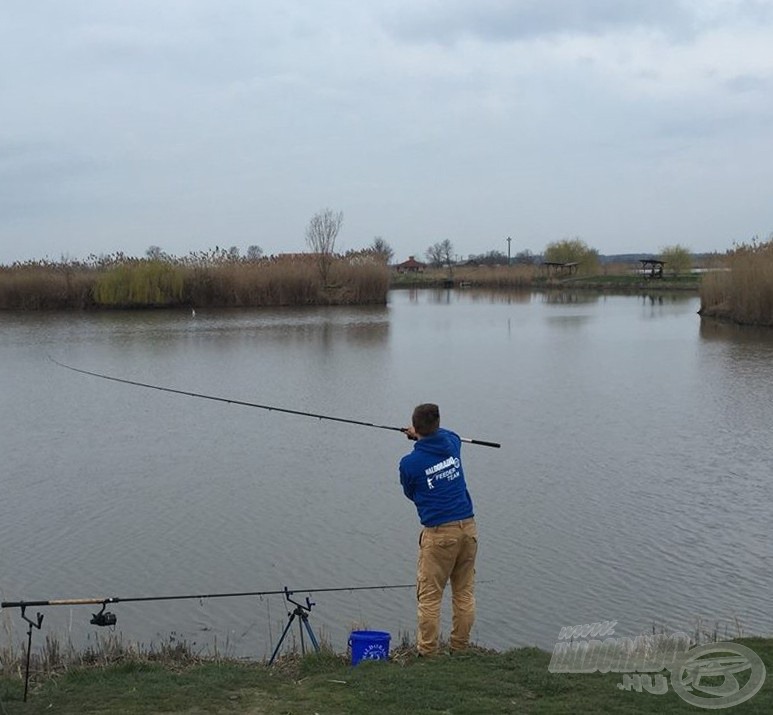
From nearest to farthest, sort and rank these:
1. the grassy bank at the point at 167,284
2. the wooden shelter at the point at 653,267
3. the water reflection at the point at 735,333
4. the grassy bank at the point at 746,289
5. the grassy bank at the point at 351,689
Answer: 1. the grassy bank at the point at 351,689
2. the water reflection at the point at 735,333
3. the grassy bank at the point at 746,289
4. the grassy bank at the point at 167,284
5. the wooden shelter at the point at 653,267

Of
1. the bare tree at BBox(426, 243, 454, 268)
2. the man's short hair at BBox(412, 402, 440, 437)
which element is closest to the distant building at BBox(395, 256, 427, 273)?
the bare tree at BBox(426, 243, 454, 268)

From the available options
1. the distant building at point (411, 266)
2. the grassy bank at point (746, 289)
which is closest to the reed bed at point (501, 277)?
the distant building at point (411, 266)

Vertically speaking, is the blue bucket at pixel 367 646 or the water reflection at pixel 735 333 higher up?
the water reflection at pixel 735 333

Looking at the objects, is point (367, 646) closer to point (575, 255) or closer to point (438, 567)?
point (438, 567)

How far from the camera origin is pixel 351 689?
4.49m

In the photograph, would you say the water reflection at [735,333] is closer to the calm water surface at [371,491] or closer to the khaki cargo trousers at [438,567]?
the calm water surface at [371,491]

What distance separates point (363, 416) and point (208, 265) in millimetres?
31998

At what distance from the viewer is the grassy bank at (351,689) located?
4133 millimetres

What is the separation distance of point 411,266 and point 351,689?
328 ft

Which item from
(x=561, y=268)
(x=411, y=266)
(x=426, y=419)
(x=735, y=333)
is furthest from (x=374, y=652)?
(x=411, y=266)

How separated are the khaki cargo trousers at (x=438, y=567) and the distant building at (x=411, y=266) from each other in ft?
300

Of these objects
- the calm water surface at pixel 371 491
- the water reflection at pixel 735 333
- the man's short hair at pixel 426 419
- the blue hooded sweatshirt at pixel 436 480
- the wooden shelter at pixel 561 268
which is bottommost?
the calm water surface at pixel 371 491

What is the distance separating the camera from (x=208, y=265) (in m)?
45.2

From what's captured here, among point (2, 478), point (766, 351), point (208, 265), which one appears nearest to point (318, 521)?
point (2, 478)
